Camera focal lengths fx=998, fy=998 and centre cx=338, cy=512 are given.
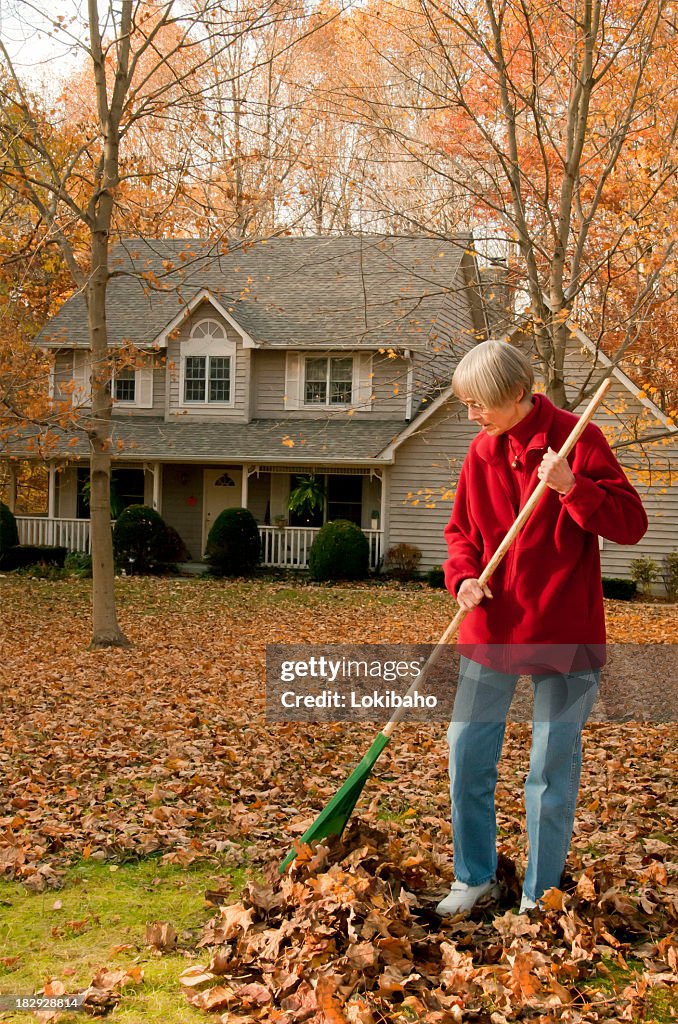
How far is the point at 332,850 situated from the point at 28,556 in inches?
802

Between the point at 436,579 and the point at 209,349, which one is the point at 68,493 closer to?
the point at 209,349

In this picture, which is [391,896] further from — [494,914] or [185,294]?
[185,294]

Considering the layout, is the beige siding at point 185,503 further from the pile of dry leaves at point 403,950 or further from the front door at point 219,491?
the pile of dry leaves at point 403,950

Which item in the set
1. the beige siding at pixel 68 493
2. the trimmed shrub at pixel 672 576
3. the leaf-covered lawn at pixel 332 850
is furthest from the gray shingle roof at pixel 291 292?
the leaf-covered lawn at pixel 332 850

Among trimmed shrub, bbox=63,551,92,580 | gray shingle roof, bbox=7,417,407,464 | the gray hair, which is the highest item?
gray shingle roof, bbox=7,417,407,464

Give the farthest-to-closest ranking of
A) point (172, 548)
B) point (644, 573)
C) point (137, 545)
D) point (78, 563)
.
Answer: point (78, 563) → point (172, 548) → point (137, 545) → point (644, 573)

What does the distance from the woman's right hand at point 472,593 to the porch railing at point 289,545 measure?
1851cm

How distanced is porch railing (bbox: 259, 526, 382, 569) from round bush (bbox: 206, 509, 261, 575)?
3.56 ft

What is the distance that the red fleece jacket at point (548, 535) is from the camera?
11.2 feet

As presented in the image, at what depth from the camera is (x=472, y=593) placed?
360 cm

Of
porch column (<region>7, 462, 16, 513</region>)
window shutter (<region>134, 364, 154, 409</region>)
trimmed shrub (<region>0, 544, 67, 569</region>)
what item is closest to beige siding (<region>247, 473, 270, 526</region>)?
window shutter (<region>134, 364, 154, 409</region>)

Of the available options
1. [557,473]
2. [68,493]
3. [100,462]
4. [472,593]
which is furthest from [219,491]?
[557,473]

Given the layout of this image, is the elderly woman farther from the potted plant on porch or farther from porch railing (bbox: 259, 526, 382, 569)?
the potted plant on porch

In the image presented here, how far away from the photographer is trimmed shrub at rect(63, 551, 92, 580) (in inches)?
859
